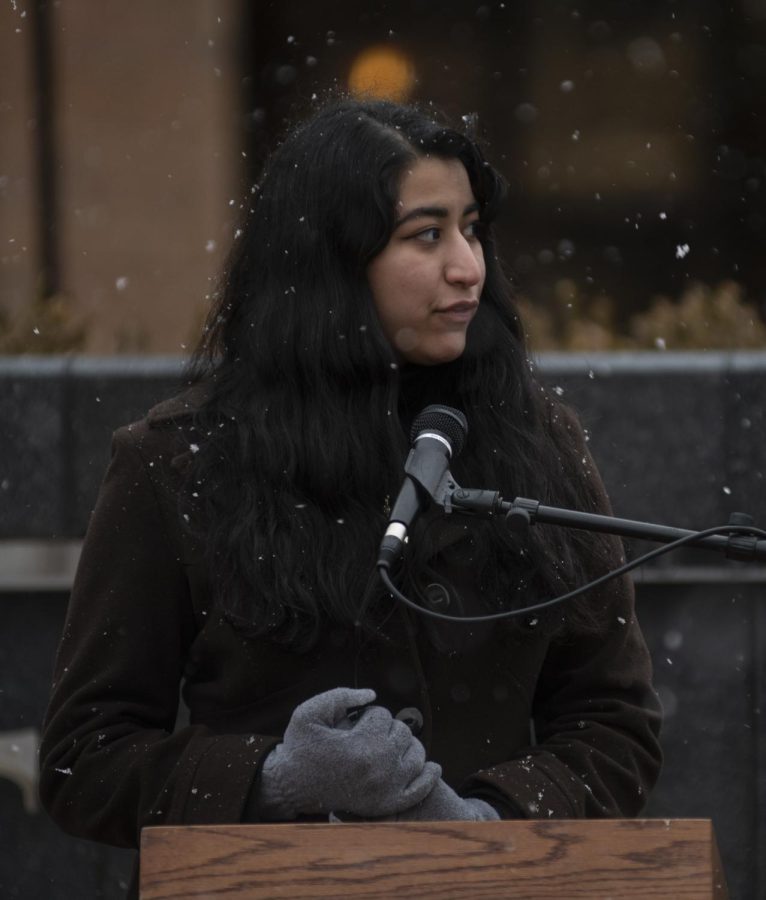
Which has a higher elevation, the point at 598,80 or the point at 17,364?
the point at 598,80

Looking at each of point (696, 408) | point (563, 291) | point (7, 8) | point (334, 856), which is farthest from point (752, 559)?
point (7, 8)

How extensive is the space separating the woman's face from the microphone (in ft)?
1.80

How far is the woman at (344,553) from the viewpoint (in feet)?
9.27

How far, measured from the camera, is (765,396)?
5.06 meters

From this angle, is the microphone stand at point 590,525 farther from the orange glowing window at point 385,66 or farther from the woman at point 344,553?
the orange glowing window at point 385,66

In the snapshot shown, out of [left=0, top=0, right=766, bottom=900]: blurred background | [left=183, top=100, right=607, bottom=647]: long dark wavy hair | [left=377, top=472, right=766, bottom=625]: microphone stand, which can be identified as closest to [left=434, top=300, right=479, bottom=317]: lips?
[left=183, top=100, right=607, bottom=647]: long dark wavy hair

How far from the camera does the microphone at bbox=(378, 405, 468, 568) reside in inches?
87.9

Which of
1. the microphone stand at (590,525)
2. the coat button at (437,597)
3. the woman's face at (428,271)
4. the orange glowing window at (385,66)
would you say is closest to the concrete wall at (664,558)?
the woman's face at (428,271)

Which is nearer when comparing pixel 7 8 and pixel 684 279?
pixel 7 8

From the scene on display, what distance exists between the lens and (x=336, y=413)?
3020 mm

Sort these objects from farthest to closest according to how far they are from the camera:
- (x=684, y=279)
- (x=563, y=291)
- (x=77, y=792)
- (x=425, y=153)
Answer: (x=684, y=279) → (x=563, y=291) → (x=425, y=153) → (x=77, y=792)

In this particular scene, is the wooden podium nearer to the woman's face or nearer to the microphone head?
the microphone head

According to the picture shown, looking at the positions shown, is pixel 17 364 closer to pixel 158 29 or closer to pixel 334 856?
pixel 334 856

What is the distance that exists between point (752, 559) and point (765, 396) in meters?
2.93
